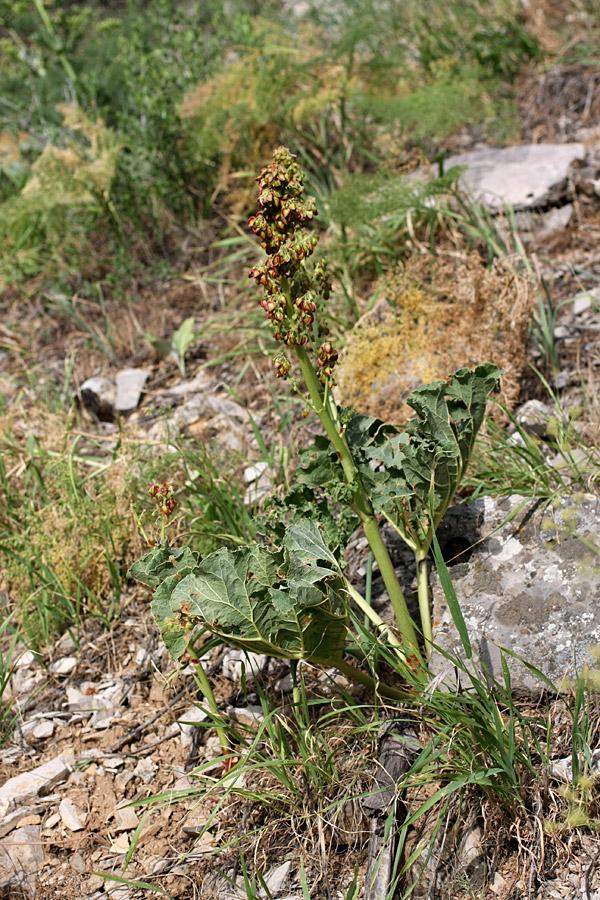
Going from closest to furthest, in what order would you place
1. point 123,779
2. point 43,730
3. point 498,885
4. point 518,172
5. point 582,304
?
1. point 498,885
2. point 123,779
3. point 43,730
4. point 582,304
5. point 518,172

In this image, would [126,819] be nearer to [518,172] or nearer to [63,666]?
[63,666]

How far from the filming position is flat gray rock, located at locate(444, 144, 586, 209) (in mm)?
4086

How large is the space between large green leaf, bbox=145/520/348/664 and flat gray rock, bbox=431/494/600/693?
17.9 inches

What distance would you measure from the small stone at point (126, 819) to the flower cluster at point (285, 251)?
4.29 ft

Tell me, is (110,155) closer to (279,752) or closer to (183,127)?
(183,127)

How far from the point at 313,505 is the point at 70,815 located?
1.11 metres

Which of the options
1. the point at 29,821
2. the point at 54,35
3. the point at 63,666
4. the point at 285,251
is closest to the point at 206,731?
the point at 29,821

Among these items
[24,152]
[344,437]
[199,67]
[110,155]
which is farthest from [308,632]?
[24,152]

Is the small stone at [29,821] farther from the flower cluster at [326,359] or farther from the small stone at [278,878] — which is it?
the flower cluster at [326,359]

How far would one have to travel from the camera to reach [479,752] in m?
1.82

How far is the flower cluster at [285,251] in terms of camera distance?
1790 mm

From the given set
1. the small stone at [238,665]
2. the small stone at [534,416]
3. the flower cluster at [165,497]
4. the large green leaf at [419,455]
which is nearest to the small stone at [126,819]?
the small stone at [238,665]

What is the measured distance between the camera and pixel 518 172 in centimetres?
424

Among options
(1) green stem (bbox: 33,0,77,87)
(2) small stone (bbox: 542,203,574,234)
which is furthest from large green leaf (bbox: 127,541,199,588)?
(1) green stem (bbox: 33,0,77,87)
